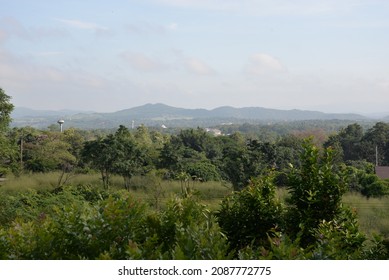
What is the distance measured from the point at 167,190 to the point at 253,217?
8.31 m

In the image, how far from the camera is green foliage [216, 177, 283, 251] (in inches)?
156

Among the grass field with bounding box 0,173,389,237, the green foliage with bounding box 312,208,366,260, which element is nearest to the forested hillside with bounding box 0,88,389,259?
the green foliage with bounding box 312,208,366,260

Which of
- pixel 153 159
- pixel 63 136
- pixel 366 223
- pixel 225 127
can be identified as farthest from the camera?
pixel 225 127

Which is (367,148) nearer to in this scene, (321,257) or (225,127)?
(321,257)

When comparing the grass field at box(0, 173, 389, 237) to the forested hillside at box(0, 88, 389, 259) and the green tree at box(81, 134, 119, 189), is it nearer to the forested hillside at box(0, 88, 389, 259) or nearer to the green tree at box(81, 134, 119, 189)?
the green tree at box(81, 134, 119, 189)

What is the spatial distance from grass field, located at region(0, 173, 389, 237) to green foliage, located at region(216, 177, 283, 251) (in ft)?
17.5

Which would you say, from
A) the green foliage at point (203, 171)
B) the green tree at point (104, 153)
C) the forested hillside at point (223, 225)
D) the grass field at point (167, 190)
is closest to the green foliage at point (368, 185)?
the grass field at point (167, 190)

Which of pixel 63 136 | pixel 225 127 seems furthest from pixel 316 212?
pixel 225 127

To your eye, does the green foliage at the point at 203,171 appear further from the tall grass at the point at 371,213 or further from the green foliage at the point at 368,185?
the tall grass at the point at 371,213

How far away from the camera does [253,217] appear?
13.1ft

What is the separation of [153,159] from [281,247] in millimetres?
13840

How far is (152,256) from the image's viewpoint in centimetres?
232

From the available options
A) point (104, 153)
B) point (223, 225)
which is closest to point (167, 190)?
point (104, 153)

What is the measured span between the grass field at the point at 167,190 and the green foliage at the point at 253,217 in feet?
17.5
